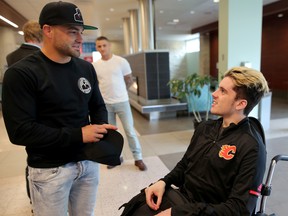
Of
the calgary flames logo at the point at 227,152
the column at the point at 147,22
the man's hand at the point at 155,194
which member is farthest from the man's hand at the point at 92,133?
the column at the point at 147,22

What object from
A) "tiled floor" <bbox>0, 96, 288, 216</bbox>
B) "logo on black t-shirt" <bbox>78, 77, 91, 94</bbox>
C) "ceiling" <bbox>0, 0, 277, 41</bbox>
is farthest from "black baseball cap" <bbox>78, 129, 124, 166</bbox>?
"ceiling" <bbox>0, 0, 277, 41</bbox>

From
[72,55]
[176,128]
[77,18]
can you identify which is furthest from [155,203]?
[176,128]

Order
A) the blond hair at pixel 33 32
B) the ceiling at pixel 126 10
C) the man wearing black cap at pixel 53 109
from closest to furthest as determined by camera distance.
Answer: the man wearing black cap at pixel 53 109 < the blond hair at pixel 33 32 < the ceiling at pixel 126 10

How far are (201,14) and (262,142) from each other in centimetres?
878

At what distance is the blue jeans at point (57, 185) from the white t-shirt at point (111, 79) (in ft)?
5.17

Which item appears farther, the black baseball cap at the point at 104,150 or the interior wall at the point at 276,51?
the interior wall at the point at 276,51

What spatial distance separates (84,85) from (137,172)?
6.00ft

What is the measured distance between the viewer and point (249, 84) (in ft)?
3.74

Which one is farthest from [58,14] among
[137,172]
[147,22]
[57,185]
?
[147,22]

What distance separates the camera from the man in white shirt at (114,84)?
8.68 ft

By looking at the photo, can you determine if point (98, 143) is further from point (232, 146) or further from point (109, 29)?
point (109, 29)

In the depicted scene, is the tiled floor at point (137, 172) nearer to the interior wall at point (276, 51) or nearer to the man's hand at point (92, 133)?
the man's hand at point (92, 133)

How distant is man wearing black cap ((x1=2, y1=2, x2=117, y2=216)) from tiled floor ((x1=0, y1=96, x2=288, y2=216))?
1089mm

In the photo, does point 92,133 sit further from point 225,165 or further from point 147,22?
point 147,22
